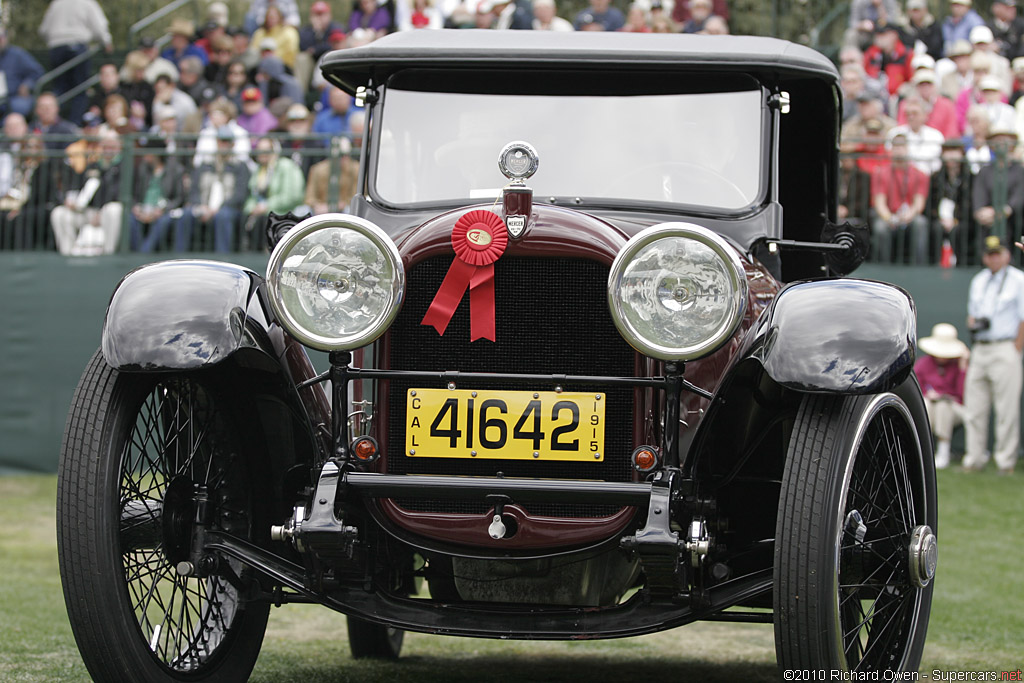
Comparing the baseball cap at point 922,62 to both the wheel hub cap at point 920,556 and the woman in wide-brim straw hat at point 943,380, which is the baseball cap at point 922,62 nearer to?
the woman in wide-brim straw hat at point 943,380

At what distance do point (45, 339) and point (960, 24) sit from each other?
942 cm

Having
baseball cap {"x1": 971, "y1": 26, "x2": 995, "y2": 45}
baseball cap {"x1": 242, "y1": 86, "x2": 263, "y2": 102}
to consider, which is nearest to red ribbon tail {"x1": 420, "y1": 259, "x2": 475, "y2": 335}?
baseball cap {"x1": 242, "y1": 86, "x2": 263, "y2": 102}

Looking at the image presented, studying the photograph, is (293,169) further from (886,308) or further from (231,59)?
(886,308)

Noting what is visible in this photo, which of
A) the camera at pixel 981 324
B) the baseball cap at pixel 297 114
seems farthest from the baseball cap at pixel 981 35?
the baseball cap at pixel 297 114

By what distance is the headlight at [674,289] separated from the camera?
12.1 ft

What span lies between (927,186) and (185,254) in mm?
6481

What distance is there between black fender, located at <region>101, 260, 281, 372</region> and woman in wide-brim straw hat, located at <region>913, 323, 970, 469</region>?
885 cm

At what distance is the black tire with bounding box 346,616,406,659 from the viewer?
5410 millimetres

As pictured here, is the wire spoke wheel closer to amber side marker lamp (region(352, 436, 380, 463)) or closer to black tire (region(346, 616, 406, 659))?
amber side marker lamp (region(352, 436, 380, 463))

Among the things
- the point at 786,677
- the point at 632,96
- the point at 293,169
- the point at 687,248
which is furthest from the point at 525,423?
the point at 293,169

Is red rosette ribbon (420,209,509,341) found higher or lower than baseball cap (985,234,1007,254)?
higher

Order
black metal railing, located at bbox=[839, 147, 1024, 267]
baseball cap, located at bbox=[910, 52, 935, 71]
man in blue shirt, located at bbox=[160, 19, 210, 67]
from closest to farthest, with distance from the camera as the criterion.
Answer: black metal railing, located at bbox=[839, 147, 1024, 267] < baseball cap, located at bbox=[910, 52, 935, 71] < man in blue shirt, located at bbox=[160, 19, 210, 67]

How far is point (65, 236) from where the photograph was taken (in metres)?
12.6

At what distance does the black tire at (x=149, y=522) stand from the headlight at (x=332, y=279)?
506 millimetres
